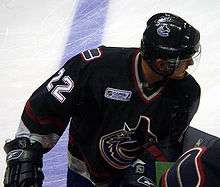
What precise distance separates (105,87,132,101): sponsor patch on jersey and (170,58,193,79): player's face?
0.48 feet

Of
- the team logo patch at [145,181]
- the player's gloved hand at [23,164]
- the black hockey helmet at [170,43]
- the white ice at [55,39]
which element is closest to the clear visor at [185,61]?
the black hockey helmet at [170,43]

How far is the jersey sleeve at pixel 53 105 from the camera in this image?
1.55 metres

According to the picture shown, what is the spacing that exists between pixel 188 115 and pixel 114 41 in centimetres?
143

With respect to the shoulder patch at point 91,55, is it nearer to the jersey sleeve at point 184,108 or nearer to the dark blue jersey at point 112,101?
the dark blue jersey at point 112,101

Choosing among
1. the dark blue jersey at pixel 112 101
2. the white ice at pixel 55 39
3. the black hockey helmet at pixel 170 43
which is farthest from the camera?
the white ice at pixel 55 39

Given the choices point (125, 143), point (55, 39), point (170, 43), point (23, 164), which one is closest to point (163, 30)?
point (170, 43)

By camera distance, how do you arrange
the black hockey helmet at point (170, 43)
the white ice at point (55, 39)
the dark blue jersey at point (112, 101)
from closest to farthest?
the black hockey helmet at point (170, 43) < the dark blue jersey at point (112, 101) < the white ice at point (55, 39)

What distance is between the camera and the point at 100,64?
1570 mm

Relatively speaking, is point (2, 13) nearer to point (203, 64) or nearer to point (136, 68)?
point (203, 64)

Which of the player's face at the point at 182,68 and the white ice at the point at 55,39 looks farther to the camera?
the white ice at the point at 55,39

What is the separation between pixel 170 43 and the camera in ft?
4.80

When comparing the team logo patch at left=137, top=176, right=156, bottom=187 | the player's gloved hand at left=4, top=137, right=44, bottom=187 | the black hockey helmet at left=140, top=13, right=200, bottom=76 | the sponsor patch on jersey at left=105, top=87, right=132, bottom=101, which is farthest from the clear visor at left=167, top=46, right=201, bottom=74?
the player's gloved hand at left=4, top=137, right=44, bottom=187

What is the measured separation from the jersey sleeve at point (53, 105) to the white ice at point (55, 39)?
0.94 metres

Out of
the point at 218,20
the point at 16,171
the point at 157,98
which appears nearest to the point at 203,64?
the point at 218,20
